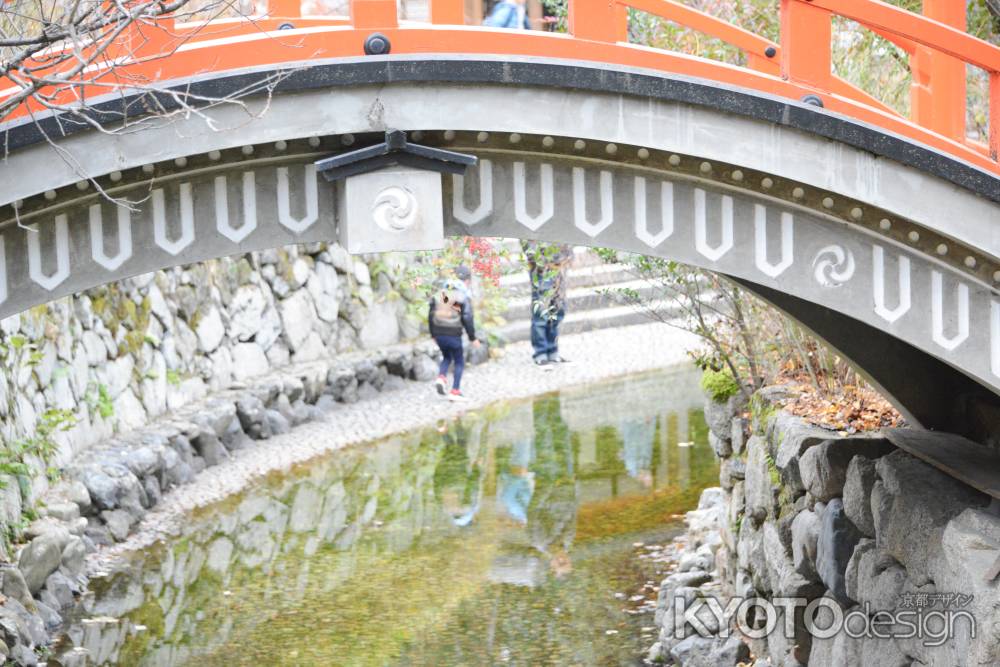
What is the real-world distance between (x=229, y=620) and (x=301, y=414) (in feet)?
17.2

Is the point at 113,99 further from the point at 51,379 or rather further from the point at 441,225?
the point at 51,379

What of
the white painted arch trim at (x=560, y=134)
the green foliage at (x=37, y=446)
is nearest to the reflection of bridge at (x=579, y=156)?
the white painted arch trim at (x=560, y=134)

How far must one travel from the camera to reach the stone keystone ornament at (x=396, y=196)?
16.3 feet

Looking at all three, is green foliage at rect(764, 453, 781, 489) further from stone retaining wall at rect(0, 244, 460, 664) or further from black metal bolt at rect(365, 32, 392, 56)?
stone retaining wall at rect(0, 244, 460, 664)

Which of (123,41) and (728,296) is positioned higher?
(123,41)

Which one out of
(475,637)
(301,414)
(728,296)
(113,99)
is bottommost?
(475,637)

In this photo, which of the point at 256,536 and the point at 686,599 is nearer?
the point at 686,599

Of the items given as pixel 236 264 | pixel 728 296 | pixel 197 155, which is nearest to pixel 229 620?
pixel 728 296

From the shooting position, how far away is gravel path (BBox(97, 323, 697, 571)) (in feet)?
36.8

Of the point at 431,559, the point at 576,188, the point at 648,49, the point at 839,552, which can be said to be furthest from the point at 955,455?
the point at 431,559

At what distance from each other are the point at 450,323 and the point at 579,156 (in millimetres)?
8975

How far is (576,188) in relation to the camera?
17.2 ft

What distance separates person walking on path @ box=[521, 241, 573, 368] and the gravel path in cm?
26

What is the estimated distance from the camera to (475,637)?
328 inches
